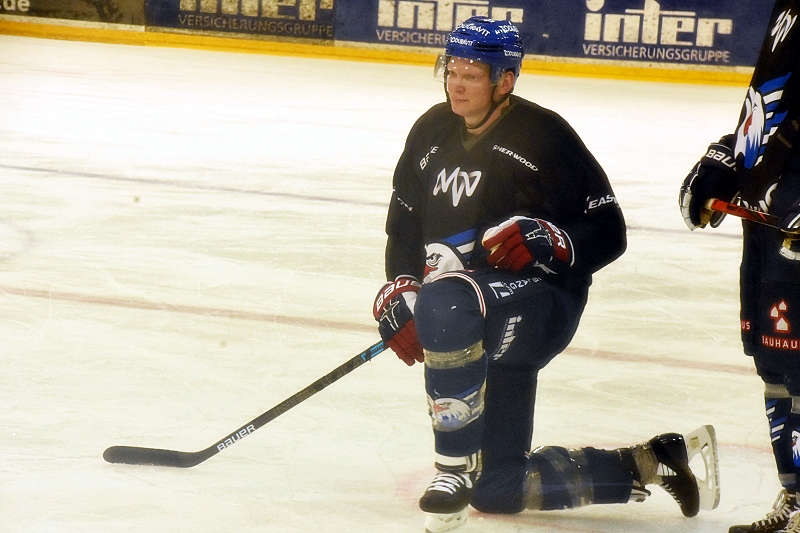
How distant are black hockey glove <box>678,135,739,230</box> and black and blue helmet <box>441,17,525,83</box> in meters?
0.37

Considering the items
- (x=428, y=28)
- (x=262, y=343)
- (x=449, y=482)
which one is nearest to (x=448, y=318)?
(x=449, y=482)

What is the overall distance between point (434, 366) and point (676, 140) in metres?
6.29

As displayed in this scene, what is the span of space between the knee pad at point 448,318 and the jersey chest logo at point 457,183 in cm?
22

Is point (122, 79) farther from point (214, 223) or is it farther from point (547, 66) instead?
point (214, 223)

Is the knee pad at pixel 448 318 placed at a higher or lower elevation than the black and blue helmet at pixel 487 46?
lower

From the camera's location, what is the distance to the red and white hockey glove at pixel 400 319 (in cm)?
226

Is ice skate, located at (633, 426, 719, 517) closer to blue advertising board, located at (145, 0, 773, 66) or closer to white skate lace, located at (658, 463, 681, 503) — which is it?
white skate lace, located at (658, 463, 681, 503)

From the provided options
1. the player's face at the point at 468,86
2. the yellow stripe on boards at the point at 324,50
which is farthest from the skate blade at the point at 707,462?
the yellow stripe on boards at the point at 324,50

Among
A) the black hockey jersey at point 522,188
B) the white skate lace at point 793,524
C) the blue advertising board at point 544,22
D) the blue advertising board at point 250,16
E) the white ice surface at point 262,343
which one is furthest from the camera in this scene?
the blue advertising board at point 250,16

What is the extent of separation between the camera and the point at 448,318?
6.89ft

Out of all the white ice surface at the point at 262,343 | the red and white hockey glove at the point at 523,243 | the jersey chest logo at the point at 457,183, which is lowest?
the white ice surface at the point at 262,343

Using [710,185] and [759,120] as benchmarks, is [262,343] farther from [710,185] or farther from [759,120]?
[759,120]

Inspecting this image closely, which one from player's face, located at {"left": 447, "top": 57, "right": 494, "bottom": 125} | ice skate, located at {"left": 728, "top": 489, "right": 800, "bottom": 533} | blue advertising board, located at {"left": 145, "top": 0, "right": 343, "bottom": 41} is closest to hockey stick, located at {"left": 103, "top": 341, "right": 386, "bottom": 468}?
player's face, located at {"left": 447, "top": 57, "right": 494, "bottom": 125}

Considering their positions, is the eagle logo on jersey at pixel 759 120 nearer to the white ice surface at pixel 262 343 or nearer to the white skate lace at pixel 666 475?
the white skate lace at pixel 666 475
